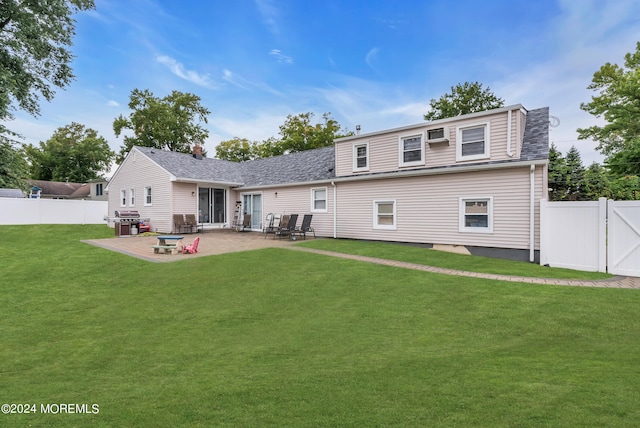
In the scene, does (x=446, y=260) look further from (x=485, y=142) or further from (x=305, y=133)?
(x=305, y=133)

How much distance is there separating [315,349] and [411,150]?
11.2 meters

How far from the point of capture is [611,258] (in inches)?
335

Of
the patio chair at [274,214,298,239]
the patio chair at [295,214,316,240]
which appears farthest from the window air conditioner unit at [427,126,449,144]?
the patio chair at [274,214,298,239]

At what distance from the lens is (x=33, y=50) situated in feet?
50.4

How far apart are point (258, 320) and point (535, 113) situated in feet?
43.7

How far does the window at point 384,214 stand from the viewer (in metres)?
14.0

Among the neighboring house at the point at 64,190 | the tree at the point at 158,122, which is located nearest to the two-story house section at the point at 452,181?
the tree at the point at 158,122

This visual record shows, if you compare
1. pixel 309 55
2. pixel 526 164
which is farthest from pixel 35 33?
pixel 526 164

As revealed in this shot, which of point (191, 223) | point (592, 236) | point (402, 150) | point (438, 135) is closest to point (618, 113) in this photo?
point (438, 135)

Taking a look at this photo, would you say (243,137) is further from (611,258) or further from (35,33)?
(611,258)

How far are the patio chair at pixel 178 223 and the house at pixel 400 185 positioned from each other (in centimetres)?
32

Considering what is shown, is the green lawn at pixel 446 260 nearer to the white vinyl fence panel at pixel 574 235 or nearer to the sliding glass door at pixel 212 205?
the white vinyl fence panel at pixel 574 235

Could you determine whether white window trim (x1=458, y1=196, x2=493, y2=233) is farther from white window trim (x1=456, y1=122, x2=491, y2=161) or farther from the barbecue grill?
the barbecue grill

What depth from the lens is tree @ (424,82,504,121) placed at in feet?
101
